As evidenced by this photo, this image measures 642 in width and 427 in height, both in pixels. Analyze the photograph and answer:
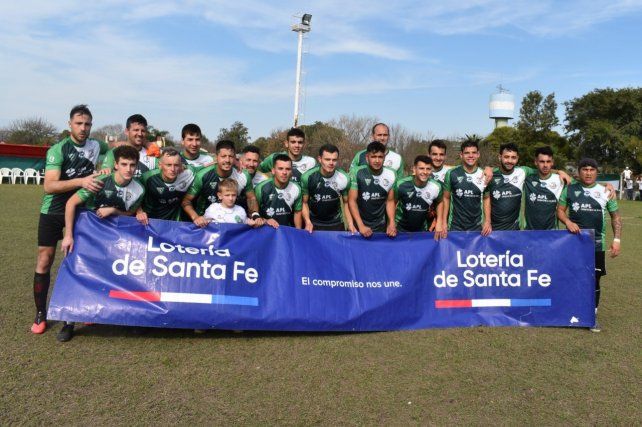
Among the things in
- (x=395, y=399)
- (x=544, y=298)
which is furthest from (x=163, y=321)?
(x=544, y=298)

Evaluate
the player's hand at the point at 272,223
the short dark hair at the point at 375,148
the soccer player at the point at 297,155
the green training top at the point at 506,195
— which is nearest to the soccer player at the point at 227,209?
the player's hand at the point at 272,223

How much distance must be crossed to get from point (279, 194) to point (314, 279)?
3.70 feet

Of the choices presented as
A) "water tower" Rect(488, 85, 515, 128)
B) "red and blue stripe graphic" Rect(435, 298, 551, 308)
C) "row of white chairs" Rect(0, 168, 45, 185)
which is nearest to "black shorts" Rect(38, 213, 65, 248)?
"red and blue stripe graphic" Rect(435, 298, 551, 308)

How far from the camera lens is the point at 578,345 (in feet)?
17.1

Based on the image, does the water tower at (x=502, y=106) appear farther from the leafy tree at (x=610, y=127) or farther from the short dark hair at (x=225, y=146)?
the short dark hair at (x=225, y=146)

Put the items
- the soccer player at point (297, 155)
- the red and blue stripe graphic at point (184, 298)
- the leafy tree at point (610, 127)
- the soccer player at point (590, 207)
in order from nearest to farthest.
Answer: the red and blue stripe graphic at point (184, 298), the soccer player at point (590, 207), the soccer player at point (297, 155), the leafy tree at point (610, 127)

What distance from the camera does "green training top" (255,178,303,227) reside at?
19.1 ft

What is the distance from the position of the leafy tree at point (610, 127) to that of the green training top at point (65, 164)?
45.1 meters

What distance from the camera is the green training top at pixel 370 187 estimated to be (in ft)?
20.1

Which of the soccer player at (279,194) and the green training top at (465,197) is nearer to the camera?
the soccer player at (279,194)

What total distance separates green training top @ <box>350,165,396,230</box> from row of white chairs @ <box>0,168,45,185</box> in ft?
107

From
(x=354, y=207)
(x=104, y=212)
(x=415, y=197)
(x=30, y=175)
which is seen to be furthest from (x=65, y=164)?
(x=30, y=175)

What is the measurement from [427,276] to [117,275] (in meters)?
3.31

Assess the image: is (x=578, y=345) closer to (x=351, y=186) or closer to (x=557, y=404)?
(x=557, y=404)
